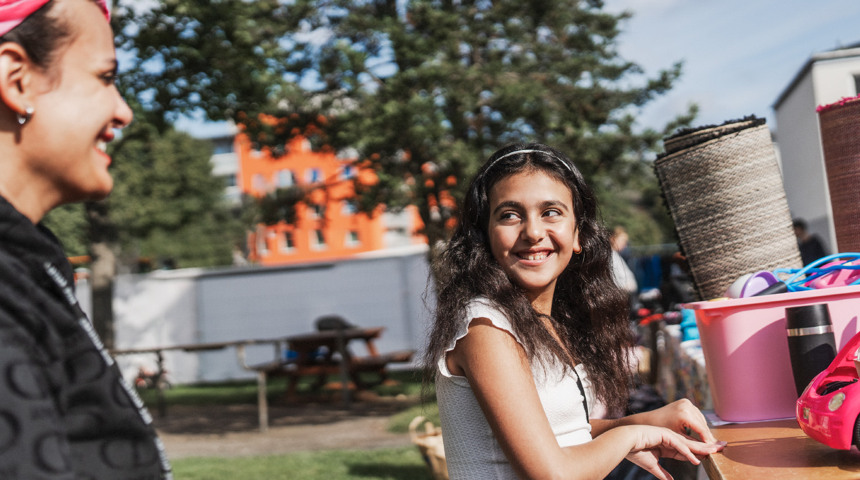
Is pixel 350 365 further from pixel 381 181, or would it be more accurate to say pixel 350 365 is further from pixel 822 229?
pixel 822 229

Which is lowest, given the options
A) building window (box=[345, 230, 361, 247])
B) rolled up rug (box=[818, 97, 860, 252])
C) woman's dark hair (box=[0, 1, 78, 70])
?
rolled up rug (box=[818, 97, 860, 252])

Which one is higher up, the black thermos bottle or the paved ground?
the black thermos bottle

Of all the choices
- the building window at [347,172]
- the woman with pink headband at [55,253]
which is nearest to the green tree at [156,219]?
the building window at [347,172]

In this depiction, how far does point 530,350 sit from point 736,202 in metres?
1.18

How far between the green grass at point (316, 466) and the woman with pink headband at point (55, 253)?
563 cm

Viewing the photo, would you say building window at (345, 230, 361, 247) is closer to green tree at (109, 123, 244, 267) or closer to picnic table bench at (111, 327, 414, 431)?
green tree at (109, 123, 244, 267)

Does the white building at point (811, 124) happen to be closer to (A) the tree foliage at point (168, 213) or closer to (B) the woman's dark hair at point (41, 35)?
(B) the woman's dark hair at point (41, 35)

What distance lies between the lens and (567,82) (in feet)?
36.0

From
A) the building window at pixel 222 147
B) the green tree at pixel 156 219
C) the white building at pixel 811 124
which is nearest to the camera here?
the green tree at pixel 156 219

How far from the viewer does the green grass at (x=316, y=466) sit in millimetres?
6551

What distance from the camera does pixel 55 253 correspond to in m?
0.90

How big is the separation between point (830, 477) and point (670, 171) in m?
1.53

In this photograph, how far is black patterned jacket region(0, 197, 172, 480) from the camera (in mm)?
746

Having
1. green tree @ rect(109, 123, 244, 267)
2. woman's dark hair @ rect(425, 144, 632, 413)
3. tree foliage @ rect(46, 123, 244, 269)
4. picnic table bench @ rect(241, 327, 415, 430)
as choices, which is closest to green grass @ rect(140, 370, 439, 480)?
picnic table bench @ rect(241, 327, 415, 430)
